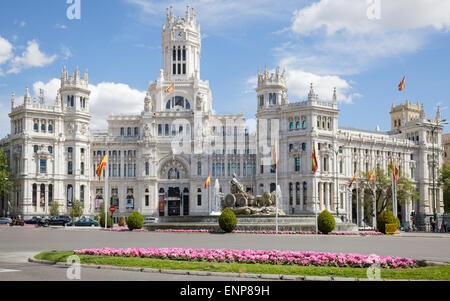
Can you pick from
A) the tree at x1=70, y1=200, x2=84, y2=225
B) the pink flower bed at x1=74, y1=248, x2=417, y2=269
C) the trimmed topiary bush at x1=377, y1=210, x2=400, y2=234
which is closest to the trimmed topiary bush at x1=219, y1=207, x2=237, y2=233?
the trimmed topiary bush at x1=377, y1=210, x2=400, y2=234

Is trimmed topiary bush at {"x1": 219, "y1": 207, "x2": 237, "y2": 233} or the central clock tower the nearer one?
trimmed topiary bush at {"x1": 219, "y1": 207, "x2": 237, "y2": 233}

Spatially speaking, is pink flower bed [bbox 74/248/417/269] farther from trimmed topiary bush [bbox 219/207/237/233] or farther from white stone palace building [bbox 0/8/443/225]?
white stone palace building [bbox 0/8/443/225]

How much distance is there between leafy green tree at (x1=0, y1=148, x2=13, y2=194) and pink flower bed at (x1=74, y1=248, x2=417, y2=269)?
3179 inches

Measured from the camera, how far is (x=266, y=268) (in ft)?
67.1

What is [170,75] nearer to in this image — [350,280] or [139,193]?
[139,193]

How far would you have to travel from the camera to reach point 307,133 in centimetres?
10019

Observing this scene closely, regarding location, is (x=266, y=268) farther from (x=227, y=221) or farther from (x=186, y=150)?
(x=186, y=150)

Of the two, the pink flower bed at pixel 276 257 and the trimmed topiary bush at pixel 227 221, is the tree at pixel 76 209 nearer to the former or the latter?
the trimmed topiary bush at pixel 227 221

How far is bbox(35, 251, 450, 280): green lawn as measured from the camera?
18703 mm

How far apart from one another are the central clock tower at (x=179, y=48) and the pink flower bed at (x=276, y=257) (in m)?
100

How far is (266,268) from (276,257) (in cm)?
244

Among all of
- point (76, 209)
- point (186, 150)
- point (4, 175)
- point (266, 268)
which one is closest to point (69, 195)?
point (76, 209)

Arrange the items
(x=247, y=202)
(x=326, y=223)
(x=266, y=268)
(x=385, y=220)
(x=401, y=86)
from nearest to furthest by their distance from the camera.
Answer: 1. (x=266, y=268)
2. (x=326, y=223)
3. (x=385, y=220)
4. (x=247, y=202)
5. (x=401, y=86)

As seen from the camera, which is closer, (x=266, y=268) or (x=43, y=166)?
(x=266, y=268)
